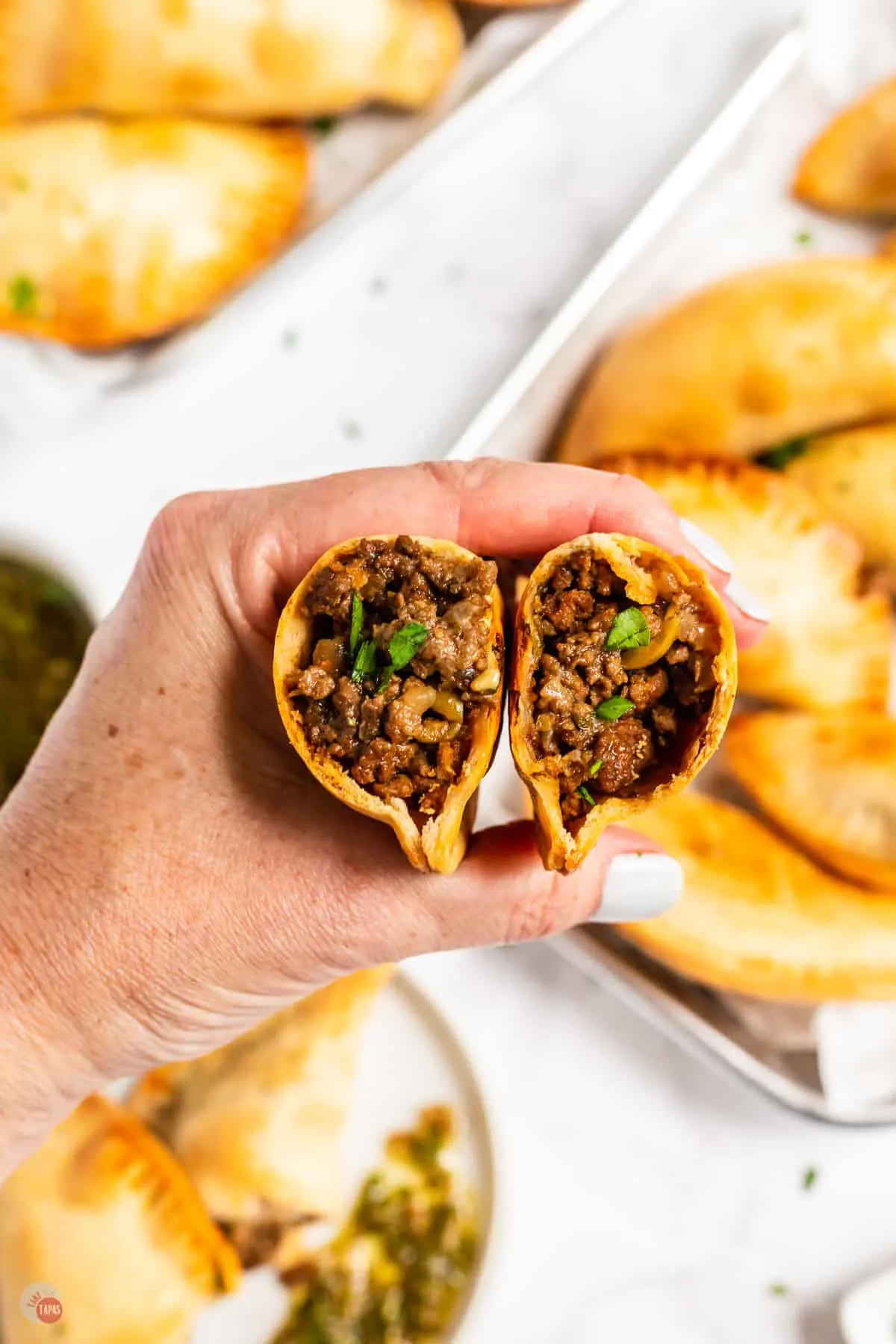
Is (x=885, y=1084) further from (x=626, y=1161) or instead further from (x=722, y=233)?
(x=722, y=233)

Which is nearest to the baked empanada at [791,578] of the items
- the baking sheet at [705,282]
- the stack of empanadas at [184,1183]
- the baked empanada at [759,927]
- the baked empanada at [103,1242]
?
the baking sheet at [705,282]

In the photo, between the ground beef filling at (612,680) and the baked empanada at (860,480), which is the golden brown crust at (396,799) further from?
the baked empanada at (860,480)

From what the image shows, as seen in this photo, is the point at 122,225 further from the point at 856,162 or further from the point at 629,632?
the point at 629,632

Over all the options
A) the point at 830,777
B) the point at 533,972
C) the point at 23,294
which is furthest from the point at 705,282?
the point at 533,972

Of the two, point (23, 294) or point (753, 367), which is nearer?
point (753, 367)

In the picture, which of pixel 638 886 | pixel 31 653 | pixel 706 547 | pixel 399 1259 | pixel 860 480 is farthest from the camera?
pixel 399 1259

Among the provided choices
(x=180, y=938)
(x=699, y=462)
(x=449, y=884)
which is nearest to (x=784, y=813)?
(x=699, y=462)

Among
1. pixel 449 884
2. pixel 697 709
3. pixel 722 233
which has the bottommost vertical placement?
pixel 722 233
